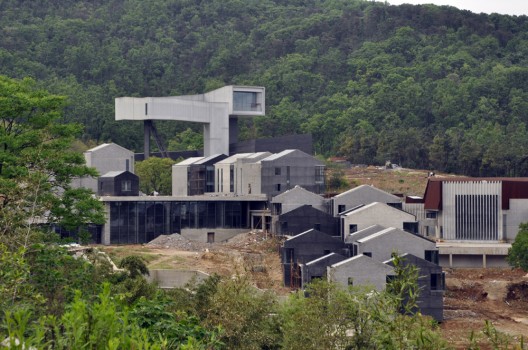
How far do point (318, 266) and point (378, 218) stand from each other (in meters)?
9.54

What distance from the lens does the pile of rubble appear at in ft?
209

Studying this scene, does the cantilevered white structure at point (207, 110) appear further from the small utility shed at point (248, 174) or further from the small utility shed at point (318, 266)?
the small utility shed at point (318, 266)

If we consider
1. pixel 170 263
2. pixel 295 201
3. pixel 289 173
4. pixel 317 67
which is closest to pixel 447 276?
pixel 295 201

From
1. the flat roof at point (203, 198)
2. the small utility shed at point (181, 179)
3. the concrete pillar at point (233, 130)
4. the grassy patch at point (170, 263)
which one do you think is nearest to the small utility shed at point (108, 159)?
the small utility shed at point (181, 179)

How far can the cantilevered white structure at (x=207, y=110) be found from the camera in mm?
81875

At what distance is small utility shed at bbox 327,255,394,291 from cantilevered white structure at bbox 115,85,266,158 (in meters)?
37.1

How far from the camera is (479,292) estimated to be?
54.4 meters

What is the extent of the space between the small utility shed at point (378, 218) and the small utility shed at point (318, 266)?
8.94 m

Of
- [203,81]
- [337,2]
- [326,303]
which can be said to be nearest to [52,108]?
[326,303]

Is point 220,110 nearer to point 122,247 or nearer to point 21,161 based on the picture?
point 122,247

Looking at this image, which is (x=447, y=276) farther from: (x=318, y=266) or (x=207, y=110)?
(x=207, y=110)

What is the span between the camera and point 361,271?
4556 centimetres

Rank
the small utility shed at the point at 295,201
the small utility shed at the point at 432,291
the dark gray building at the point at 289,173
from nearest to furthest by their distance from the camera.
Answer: the small utility shed at the point at 432,291 → the small utility shed at the point at 295,201 → the dark gray building at the point at 289,173

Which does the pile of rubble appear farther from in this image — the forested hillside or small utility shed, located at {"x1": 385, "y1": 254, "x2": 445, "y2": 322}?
the forested hillside
